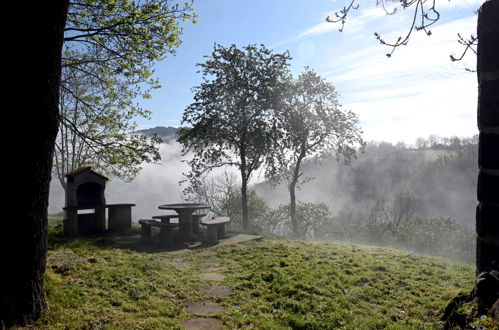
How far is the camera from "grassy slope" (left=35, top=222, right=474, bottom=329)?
4700 mm

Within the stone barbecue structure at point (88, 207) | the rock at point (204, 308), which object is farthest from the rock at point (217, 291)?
the stone barbecue structure at point (88, 207)

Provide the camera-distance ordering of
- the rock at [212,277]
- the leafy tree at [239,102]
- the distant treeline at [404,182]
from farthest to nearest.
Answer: the distant treeline at [404,182] < the leafy tree at [239,102] < the rock at [212,277]

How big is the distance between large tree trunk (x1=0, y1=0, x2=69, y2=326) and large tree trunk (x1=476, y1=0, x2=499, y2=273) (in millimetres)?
5386

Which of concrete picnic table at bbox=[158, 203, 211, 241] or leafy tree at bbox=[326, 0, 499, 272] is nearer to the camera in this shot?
Result: leafy tree at bbox=[326, 0, 499, 272]

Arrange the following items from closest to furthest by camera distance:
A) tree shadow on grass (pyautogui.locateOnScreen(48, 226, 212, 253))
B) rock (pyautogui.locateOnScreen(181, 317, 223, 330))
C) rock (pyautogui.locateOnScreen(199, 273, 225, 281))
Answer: rock (pyautogui.locateOnScreen(181, 317, 223, 330)) < rock (pyautogui.locateOnScreen(199, 273, 225, 281)) < tree shadow on grass (pyautogui.locateOnScreen(48, 226, 212, 253))

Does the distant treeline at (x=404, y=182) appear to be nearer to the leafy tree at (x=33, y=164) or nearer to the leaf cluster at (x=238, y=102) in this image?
the leaf cluster at (x=238, y=102)

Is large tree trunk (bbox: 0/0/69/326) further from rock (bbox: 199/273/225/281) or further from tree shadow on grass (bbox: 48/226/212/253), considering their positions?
tree shadow on grass (bbox: 48/226/212/253)

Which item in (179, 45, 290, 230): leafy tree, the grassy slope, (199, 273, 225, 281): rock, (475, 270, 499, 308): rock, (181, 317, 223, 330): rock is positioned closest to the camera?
(475, 270, 499, 308): rock

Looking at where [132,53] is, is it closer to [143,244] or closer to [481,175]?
[143,244]

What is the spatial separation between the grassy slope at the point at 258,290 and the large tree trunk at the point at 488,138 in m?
1.40

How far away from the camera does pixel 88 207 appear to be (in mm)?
11234

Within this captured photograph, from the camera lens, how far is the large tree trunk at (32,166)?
12.7 feet

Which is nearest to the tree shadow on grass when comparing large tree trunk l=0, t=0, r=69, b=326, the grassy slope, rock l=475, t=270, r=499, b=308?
the grassy slope

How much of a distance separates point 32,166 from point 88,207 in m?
7.88
